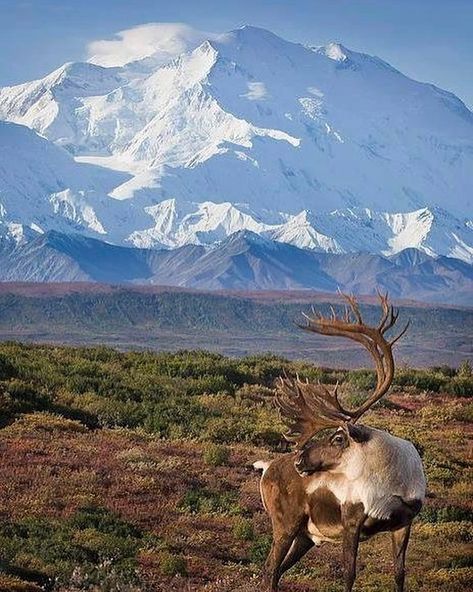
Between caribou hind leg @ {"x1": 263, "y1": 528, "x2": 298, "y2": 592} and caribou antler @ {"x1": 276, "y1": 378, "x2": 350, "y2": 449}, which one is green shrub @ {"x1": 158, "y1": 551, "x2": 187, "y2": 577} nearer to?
caribou hind leg @ {"x1": 263, "y1": 528, "x2": 298, "y2": 592}

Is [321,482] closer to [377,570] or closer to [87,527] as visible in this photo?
[377,570]

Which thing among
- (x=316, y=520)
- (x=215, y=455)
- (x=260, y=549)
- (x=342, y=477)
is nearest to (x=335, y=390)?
(x=342, y=477)

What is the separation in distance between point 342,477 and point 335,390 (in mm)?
857

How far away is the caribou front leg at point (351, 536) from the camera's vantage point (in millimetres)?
12367

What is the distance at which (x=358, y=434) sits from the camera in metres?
12.6

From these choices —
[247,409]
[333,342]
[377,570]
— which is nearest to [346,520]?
[377,570]

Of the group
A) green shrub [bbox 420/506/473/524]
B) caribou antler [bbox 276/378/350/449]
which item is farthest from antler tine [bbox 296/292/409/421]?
green shrub [bbox 420/506/473/524]

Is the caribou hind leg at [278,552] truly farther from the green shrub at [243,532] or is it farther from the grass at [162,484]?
the green shrub at [243,532]

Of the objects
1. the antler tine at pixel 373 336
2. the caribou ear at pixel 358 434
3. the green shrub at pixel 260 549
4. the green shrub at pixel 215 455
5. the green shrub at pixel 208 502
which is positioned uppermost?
the antler tine at pixel 373 336

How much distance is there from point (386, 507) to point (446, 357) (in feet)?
470

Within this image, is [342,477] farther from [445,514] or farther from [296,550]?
[445,514]

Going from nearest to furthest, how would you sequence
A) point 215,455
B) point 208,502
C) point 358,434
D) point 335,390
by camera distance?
point 358,434 < point 335,390 < point 208,502 < point 215,455

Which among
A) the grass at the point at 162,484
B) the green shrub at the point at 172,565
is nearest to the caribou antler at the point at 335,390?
the grass at the point at 162,484

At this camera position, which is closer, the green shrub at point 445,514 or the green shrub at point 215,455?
the green shrub at point 445,514
